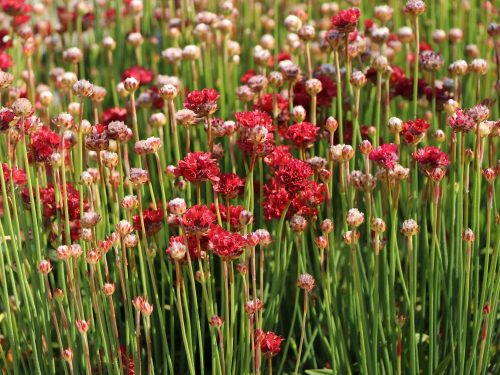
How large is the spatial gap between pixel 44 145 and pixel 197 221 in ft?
1.86

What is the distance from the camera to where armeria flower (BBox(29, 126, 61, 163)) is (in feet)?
6.83

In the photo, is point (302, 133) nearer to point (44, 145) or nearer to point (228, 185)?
point (228, 185)

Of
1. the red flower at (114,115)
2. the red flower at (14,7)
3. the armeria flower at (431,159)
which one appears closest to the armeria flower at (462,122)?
the armeria flower at (431,159)

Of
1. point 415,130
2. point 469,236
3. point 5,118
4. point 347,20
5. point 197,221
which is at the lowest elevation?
point 469,236

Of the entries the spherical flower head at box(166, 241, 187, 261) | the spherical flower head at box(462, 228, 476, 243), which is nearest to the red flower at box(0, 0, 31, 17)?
the spherical flower head at box(166, 241, 187, 261)

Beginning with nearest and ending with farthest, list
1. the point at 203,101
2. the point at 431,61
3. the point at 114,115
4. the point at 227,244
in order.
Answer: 1. the point at 227,244
2. the point at 203,101
3. the point at 431,61
4. the point at 114,115

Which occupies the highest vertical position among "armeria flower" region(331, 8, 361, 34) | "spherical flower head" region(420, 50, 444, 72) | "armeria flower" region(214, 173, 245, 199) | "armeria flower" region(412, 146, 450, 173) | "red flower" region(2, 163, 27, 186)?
"armeria flower" region(331, 8, 361, 34)

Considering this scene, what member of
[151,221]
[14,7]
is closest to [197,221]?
[151,221]

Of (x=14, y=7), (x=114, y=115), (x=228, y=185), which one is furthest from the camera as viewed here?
(x=14, y=7)

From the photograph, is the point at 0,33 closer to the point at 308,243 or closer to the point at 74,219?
the point at 74,219

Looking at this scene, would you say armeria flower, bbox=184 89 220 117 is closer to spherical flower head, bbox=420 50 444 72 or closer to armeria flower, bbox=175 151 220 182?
armeria flower, bbox=175 151 220 182

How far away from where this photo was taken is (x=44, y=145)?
82.3 inches

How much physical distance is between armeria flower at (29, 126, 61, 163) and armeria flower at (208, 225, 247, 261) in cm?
59

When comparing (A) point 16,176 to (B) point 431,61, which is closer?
(A) point 16,176
